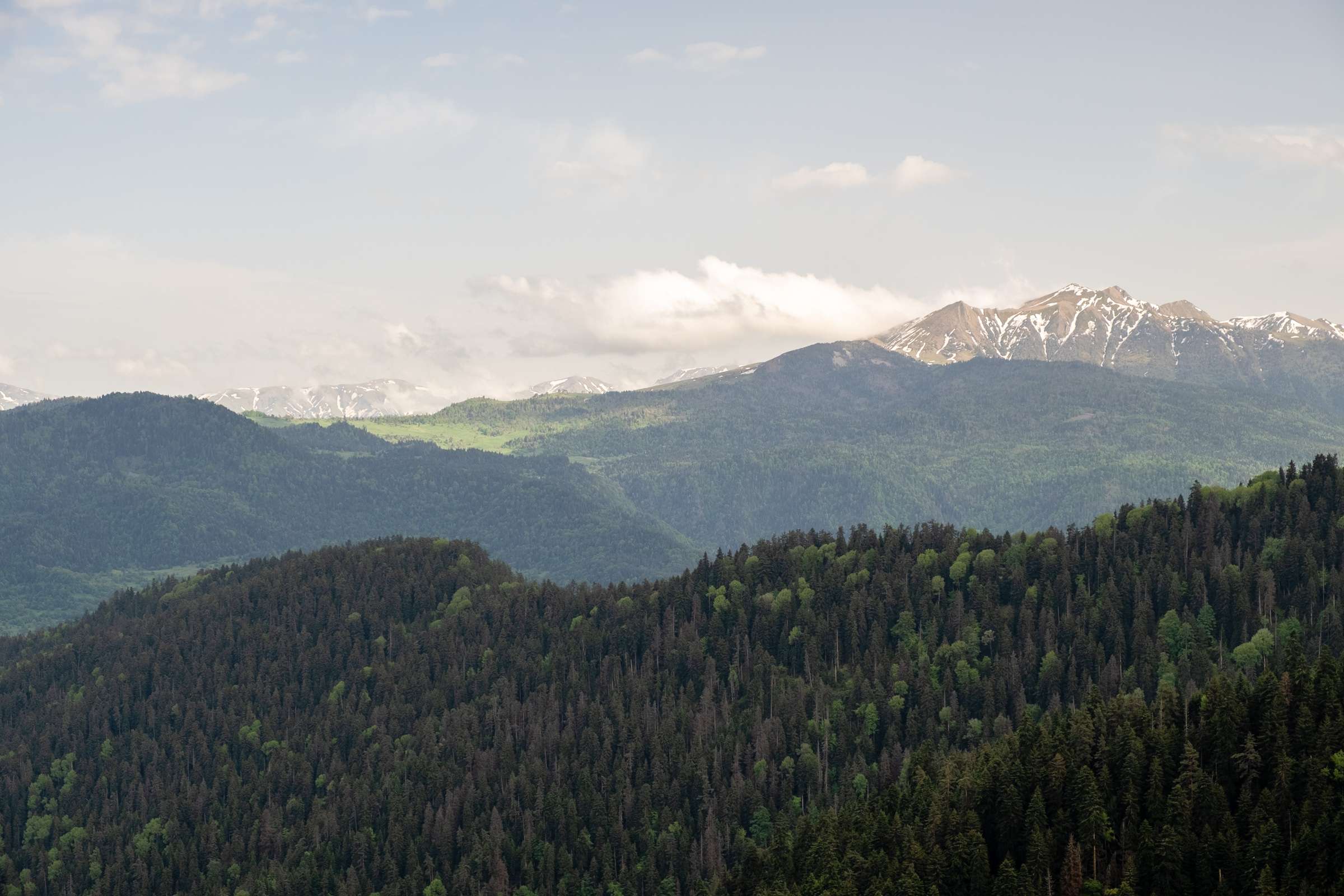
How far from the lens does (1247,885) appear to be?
655ft

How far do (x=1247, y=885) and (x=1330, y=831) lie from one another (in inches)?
506

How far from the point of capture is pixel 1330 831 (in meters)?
197
